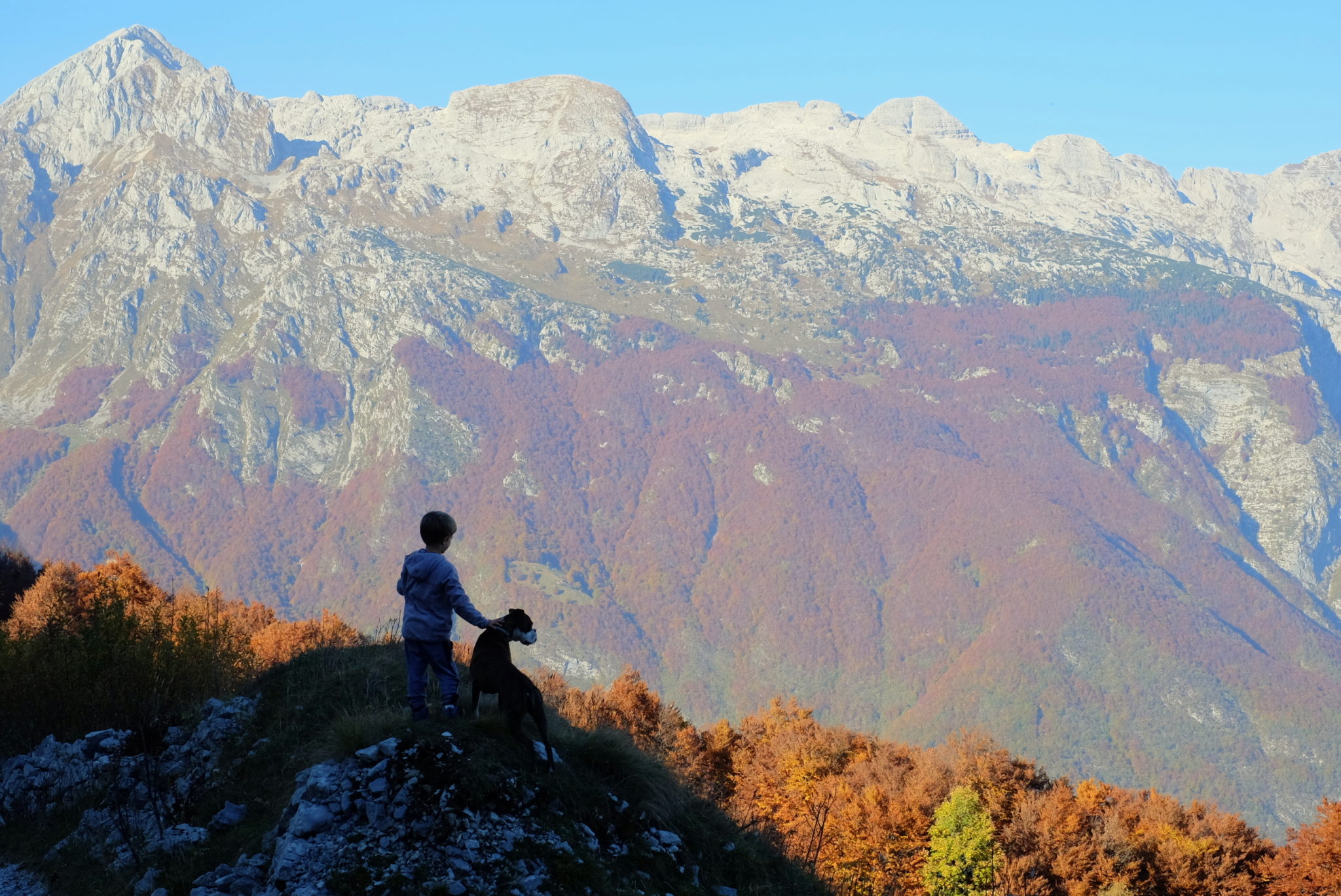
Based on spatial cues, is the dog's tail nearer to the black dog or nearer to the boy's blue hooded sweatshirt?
the black dog

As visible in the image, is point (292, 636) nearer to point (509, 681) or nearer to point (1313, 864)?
point (509, 681)

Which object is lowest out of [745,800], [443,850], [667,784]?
[745,800]

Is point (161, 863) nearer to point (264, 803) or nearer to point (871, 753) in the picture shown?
point (264, 803)

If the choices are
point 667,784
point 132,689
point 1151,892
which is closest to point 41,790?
point 132,689

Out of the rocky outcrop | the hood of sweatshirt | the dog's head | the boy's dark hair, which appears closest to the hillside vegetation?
the rocky outcrop

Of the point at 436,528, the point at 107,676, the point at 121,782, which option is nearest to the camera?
A: the point at 436,528

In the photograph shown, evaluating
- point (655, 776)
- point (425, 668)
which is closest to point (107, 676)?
point (425, 668)

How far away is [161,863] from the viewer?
520 inches

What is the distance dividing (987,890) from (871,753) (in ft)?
62.2

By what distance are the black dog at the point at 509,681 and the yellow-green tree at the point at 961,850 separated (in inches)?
1368

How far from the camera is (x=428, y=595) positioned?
13.6m

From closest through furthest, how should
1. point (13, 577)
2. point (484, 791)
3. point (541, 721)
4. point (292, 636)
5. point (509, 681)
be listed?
point (484, 791)
point (541, 721)
point (509, 681)
point (292, 636)
point (13, 577)

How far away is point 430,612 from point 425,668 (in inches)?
32.2

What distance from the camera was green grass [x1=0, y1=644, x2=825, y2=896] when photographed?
12180 mm
